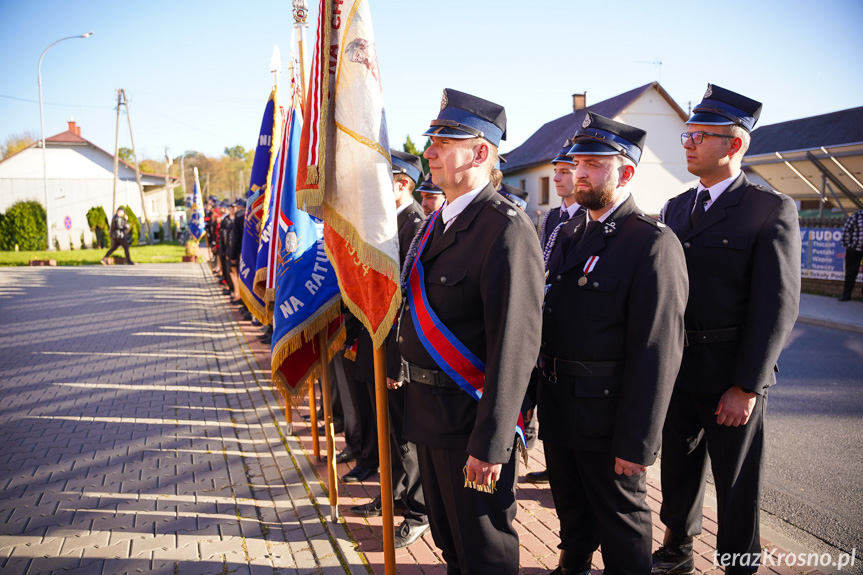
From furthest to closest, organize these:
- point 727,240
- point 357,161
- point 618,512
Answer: point 357,161
point 727,240
point 618,512

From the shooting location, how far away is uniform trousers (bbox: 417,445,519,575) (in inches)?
87.4

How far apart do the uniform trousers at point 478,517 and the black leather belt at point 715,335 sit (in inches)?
43.7

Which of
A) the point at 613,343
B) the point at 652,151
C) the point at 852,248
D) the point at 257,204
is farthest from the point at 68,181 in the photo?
the point at 613,343

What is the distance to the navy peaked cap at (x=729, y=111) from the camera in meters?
2.70

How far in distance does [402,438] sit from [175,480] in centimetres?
197

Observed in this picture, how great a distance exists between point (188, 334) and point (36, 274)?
13341 millimetres

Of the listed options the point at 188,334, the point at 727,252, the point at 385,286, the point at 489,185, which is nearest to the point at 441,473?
the point at 385,286

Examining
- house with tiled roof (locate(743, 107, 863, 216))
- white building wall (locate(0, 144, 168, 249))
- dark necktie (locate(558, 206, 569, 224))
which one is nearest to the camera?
dark necktie (locate(558, 206, 569, 224))

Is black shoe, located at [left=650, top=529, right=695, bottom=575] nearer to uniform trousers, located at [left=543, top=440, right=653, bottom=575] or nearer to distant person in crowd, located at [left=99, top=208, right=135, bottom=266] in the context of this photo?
uniform trousers, located at [left=543, top=440, right=653, bottom=575]

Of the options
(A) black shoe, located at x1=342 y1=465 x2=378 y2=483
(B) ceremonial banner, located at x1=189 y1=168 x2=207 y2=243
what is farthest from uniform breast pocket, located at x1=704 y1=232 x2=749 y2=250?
(B) ceremonial banner, located at x1=189 y1=168 x2=207 y2=243

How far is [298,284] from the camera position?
3.75 m

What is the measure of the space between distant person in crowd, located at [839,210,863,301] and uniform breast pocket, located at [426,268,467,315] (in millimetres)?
12138

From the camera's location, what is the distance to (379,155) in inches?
106

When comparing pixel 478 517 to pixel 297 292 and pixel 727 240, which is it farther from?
pixel 297 292
